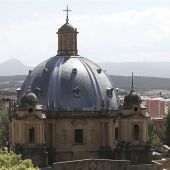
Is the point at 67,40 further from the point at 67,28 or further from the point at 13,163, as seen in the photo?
the point at 13,163

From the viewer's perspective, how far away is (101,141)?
253ft

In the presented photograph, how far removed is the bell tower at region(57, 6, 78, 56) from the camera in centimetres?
8200

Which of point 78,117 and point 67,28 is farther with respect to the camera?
point 67,28

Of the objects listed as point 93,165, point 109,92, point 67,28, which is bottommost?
point 93,165

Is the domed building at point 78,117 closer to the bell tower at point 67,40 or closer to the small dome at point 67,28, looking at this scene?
the bell tower at point 67,40

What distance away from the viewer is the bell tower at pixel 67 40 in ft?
269

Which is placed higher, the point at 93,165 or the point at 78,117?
the point at 78,117

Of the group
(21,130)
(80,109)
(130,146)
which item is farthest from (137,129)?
(21,130)

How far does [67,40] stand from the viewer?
82.5m

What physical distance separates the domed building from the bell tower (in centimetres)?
358

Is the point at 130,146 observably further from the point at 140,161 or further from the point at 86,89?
the point at 86,89

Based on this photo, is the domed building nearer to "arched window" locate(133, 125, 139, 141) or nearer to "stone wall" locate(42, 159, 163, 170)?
"arched window" locate(133, 125, 139, 141)

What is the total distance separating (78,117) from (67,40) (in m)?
11.1

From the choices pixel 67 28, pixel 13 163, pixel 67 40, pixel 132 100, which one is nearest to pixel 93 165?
pixel 132 100
